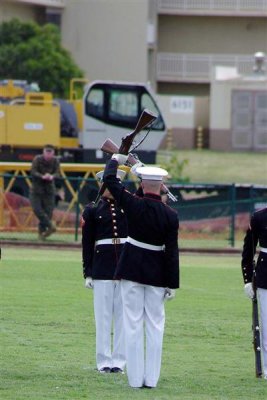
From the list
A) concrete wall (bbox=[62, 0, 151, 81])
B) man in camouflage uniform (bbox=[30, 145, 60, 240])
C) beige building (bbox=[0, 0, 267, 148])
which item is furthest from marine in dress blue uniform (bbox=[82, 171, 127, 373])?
concrete wall (bbox=[62, 0, 151, 81])

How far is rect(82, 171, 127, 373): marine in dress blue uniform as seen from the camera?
12.0 meters

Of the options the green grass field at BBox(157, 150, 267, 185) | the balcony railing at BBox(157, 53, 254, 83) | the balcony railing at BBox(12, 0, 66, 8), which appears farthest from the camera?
the balcony railing at BBox(157, 53, 254, 83)

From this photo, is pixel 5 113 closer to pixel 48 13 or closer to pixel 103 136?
pixel 103 136

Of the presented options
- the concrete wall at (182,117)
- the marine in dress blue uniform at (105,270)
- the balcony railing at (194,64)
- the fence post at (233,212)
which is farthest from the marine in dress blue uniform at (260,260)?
the balcony railing at (194,64)

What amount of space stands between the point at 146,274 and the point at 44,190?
17.1 m

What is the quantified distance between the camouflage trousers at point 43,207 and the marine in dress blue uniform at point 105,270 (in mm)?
15693

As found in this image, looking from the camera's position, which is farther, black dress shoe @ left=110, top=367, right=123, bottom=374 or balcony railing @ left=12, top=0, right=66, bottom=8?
balcony railing @ left=12, top=0, right=66, bottom=8

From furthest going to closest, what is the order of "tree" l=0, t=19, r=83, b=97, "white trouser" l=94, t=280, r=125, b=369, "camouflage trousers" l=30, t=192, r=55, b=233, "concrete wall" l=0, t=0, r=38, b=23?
"concrete wall" l=0, t=0, r=38, b=23
"tree" l=0, t=19, r=83, b=97
"camouflage trousers" l=30, t=192, r=55, b=233
"white trouser" l=94, t=280, r=125, b=369

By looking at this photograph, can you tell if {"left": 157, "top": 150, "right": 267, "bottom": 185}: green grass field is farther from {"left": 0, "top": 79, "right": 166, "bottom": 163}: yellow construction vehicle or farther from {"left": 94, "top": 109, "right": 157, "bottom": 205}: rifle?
{"left": 94, "top": 109, "right": 157, "bottom": 205}: rifle

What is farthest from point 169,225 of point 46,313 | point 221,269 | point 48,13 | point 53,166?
point 48,13

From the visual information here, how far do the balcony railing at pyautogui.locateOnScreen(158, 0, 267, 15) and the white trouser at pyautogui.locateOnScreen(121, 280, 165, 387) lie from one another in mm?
54988

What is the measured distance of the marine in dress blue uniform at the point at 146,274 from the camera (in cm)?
1098

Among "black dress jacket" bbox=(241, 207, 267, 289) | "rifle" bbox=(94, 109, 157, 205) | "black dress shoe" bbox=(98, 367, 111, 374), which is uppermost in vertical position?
"rifle" bbox=(94, 109, 157, 205)

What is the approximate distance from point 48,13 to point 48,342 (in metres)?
48.8
